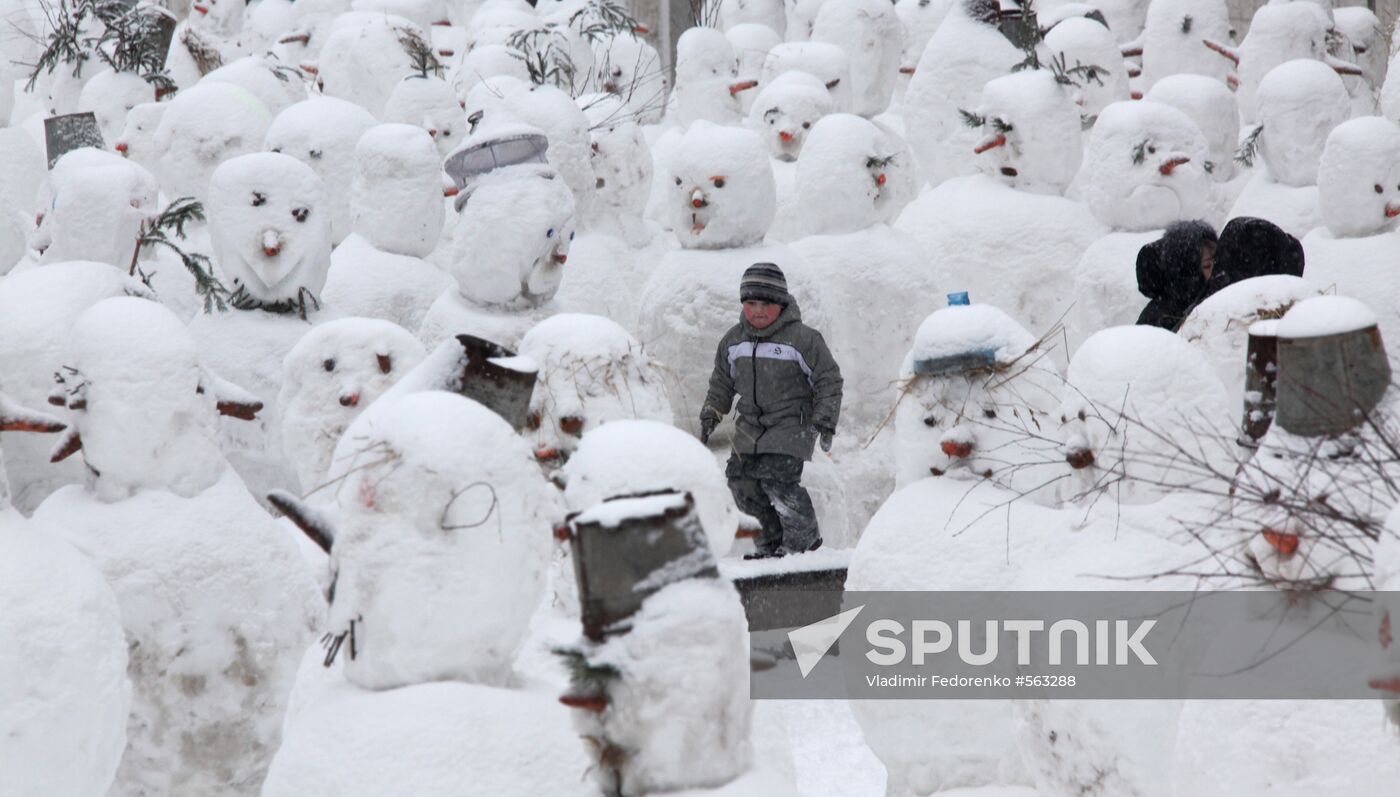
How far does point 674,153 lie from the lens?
776 centimetres

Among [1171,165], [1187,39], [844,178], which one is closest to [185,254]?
[844,178]

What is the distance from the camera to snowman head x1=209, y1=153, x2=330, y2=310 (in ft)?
22.6

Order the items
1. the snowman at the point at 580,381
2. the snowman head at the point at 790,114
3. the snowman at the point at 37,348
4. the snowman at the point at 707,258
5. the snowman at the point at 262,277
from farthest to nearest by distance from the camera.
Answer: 1. the snowman head at the point at 790,114
2. the snowman at the point at 707,258
3. the snowman at the point at 262,277
4. the snowman at the point at 37,348
5. the snowman at the point at 580,381

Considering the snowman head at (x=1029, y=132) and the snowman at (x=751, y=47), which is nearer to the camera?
the snowman head at (x=1029, y=132)

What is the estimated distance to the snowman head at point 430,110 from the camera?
384 inches

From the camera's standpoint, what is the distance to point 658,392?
18.1ft

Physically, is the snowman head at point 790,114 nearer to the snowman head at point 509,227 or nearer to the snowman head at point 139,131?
the snowman head at point 509,227

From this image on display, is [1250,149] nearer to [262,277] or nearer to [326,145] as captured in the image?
[326,145]

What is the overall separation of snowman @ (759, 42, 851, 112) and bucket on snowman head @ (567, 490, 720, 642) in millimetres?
7555

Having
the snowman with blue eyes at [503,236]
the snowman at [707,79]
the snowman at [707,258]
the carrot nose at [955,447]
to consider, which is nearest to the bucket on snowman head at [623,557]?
the carrot nose at [955,447]

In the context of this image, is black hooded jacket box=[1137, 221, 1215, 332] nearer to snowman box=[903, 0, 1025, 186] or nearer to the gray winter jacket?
the gray winter jacket

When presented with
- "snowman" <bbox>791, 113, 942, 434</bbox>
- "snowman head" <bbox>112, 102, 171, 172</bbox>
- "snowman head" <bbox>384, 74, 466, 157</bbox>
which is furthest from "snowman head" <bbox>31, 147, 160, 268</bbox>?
"snowman head" <bbox>384, 74, 466, 157</bbox>

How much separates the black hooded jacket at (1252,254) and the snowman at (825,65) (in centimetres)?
398

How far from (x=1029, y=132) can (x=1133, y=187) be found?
655mm
